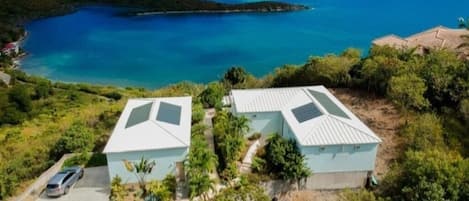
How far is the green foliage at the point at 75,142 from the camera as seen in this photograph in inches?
1015

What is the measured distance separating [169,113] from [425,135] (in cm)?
1427

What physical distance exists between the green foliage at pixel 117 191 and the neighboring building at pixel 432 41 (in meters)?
25.3

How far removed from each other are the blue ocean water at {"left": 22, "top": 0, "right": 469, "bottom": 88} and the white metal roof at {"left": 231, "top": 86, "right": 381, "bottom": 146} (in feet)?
136

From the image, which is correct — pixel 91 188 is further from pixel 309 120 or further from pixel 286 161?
pixel 309 120

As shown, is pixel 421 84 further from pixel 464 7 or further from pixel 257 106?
pixel 464 7

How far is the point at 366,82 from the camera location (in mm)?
31938

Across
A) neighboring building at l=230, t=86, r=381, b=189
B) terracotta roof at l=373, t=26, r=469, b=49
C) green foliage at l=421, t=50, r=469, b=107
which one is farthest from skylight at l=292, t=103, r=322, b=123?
terracotta roof at l=373, t=26, r=469, b=49

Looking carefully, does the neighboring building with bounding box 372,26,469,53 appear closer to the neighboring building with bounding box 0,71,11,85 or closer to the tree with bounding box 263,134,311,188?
the tree with bounding box 263,134,311,188

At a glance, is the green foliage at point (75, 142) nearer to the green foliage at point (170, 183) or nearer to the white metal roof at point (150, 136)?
the white metal roof at point (150, 136)

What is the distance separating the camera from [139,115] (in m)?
23.9

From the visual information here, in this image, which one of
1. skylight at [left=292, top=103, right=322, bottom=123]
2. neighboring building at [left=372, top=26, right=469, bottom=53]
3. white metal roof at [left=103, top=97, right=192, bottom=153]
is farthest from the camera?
neighboring building at [left=372, top=26, right=469, bottom=53]

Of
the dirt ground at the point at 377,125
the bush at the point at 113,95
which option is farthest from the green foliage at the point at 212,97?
the bush at the point at 113,95

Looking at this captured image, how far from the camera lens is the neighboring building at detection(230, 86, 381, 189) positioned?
20.4m

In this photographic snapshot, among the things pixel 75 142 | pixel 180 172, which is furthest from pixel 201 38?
pixel 180 172
